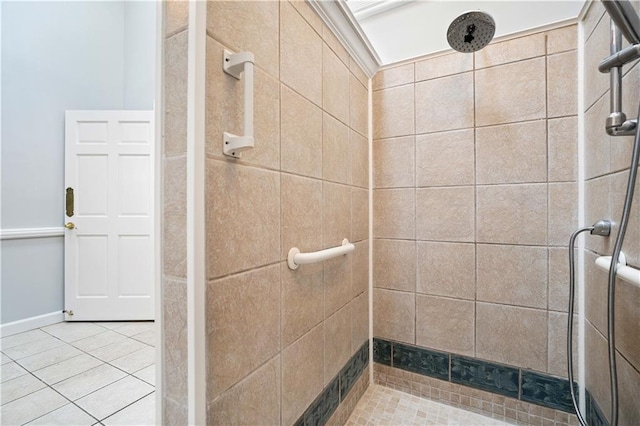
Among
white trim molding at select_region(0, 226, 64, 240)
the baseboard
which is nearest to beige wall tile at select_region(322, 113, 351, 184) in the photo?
white trim molding at select_region(0, 226, 64, 240)

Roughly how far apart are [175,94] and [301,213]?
20.0 inches

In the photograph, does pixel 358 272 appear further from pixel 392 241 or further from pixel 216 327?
pixel 216 327

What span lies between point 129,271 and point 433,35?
2.96 meters

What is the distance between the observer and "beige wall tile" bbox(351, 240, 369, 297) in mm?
1408

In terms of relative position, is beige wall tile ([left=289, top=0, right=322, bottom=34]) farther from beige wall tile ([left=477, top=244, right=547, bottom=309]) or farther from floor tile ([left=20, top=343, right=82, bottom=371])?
floor tile ([left=20, top=343, right=82, bottom=371])

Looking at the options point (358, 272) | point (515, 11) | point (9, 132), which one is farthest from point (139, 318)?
point (515, 11)

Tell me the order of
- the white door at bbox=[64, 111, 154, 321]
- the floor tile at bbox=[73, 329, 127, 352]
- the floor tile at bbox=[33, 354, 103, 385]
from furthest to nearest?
the white door at bbox=[64, 111, 154, 321] → the floor tile at bbox=[73, 329, 127, 352] → the floor tile at bbox=[33, 354, 103, 385]

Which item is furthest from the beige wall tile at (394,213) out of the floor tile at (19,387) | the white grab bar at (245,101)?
the floor tile at (19,387)

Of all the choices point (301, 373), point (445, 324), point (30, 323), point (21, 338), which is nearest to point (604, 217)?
point (445, 324)

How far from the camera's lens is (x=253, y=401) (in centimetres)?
76

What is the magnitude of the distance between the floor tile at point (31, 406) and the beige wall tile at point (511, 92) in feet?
8.34

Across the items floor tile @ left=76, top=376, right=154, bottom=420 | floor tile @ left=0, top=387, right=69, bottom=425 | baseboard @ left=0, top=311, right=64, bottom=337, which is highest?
baseboard @ left=0, top=311, right=64, bottom=337

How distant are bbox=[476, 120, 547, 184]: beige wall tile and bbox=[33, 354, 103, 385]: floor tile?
2.54 m

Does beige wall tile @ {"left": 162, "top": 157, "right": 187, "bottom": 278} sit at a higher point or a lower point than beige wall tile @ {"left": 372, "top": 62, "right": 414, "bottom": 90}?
lower
